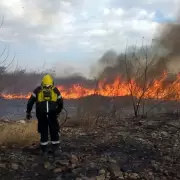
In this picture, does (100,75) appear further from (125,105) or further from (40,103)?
(40,103)

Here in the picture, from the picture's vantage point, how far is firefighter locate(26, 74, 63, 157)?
7.84 m

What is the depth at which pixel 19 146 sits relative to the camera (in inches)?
346

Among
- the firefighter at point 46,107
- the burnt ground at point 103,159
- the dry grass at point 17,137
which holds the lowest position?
the burnt ground at point 103,159

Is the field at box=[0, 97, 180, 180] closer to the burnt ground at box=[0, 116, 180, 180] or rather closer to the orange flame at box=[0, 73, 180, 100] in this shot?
the burnt ground at box=[0, 116, 180, 180]

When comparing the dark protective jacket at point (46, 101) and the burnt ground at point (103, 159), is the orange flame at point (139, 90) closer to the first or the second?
the burnt ground at point (103, 159)

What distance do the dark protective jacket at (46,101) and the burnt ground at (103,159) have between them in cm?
116

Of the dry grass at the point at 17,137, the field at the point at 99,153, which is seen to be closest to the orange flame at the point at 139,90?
the field at the point at 99,153

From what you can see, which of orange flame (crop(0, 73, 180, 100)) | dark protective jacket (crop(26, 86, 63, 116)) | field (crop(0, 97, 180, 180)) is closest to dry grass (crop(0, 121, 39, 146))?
field (crop(0, 97, 180, 180))

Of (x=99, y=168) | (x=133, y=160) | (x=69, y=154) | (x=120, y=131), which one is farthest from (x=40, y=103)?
(x=120, y=131)

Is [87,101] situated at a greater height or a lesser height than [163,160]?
greater

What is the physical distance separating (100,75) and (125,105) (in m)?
2.55

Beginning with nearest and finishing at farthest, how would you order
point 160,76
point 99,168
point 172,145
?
point 99,168 → point 172,145 → point 160,76

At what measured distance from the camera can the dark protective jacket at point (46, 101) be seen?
783cm

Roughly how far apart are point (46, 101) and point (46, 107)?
147 mm
